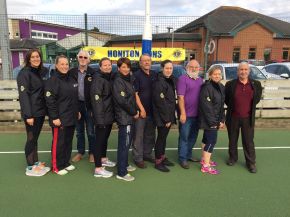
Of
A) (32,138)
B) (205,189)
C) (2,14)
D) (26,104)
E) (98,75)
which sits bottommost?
(205,189)

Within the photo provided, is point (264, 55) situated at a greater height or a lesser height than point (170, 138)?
greater

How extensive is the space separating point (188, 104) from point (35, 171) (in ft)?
8.34

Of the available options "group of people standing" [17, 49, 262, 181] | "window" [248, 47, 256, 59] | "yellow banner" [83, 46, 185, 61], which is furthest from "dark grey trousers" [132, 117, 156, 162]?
"window" [248, 47, 256, 59]

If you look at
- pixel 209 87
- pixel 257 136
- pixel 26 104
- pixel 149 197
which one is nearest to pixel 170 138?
pixel 257 136

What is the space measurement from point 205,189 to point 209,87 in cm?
147

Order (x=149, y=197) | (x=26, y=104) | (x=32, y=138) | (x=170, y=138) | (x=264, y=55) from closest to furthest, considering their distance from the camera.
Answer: (x=149, y=197) < (x=26, y=104) < (x=32, y=138) < (x=170, y=138) < (x=264, y=55)

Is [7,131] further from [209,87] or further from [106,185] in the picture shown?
[209,87]

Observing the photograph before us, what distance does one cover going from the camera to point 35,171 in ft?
14.5

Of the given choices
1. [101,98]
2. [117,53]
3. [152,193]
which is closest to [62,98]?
[101,98]

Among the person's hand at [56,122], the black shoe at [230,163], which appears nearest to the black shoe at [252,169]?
the black shoe at [230,163]

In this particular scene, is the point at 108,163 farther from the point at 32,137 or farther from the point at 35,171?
the point at 32,137

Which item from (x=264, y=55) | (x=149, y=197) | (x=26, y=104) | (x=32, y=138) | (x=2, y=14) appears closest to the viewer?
(x=149, y=197)

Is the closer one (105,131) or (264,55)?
(105,131)

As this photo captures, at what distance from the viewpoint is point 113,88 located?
3.99m
